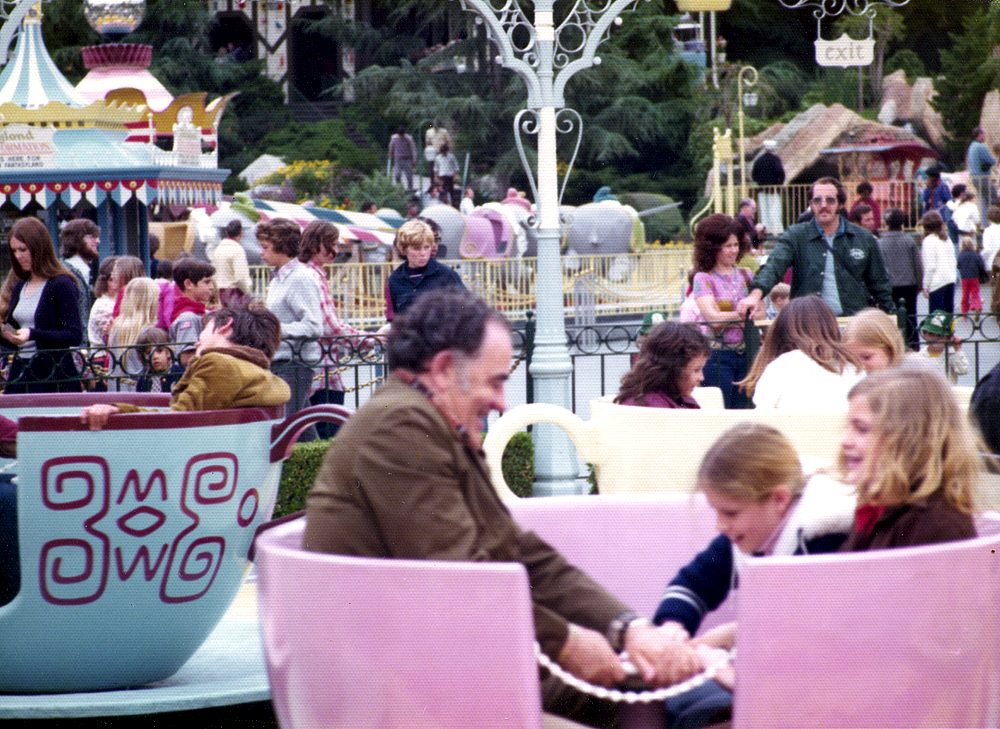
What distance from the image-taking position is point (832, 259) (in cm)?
655

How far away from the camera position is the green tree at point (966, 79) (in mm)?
30578

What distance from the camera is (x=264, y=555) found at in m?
2.09

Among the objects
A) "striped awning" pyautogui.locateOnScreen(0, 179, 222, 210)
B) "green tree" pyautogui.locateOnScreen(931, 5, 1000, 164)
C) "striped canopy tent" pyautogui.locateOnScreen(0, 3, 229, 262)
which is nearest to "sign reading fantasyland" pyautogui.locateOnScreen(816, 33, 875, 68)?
"striped canopy tent" pyautogui.locateOnScreen(0, 3, 229, 262)

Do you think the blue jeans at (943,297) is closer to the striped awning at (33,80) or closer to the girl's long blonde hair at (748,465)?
the striped awning at (33,80)

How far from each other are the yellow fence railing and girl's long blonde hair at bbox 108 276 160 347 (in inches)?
348

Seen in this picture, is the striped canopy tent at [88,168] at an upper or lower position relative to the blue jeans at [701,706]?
upper

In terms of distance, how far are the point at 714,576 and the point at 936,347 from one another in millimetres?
5359

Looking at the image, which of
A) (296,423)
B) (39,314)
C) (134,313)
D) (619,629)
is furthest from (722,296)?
(619,629)

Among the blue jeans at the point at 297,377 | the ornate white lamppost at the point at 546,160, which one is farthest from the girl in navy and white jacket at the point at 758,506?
the ornate white lamppost at the point at 546,160

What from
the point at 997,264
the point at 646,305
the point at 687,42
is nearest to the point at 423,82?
the point at 687,42

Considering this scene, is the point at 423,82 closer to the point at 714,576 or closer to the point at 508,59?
the point at 508,59

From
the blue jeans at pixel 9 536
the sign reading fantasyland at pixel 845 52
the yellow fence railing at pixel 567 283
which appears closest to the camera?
the blue jeans at pixel 9 536

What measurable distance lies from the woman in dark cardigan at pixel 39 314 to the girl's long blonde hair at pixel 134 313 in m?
0.99

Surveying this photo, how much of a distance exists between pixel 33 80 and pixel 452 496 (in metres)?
15.0
